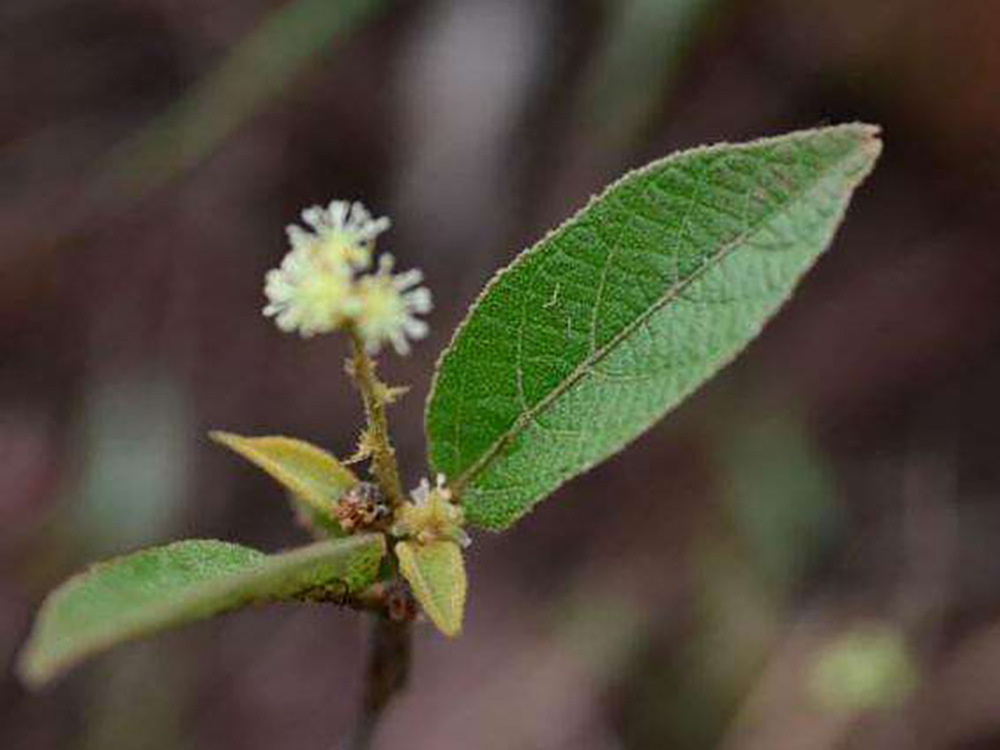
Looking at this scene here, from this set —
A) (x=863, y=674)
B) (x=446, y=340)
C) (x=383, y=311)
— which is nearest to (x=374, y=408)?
(x=383, y=311)

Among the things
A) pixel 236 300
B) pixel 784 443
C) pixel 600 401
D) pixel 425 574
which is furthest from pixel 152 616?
pixel 236 300

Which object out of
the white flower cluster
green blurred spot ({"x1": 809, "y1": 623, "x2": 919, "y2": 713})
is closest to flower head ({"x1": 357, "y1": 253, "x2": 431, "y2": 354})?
the white flower cluster

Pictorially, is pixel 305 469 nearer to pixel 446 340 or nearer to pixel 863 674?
pixel 863 674

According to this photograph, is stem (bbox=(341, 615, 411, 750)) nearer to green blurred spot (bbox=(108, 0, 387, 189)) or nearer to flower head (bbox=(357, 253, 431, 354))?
flower head (bbox=(357, 253, 431, 354))

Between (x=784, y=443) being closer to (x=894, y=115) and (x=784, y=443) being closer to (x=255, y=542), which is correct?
(x=894, y=115)

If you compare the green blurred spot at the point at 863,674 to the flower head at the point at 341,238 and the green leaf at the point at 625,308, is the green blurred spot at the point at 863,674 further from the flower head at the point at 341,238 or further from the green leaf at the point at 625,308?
the flower head at the point at 341,238

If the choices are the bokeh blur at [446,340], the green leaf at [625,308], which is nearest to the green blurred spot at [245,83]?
the bokeh blur at [446,340]
